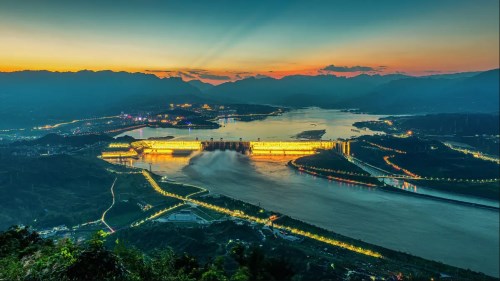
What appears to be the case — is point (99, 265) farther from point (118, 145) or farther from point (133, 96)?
point (133, 96)

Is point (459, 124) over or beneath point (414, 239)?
over

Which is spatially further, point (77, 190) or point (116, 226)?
point (77, 190)

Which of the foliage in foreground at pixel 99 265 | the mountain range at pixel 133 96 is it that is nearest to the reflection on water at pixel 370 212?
the foliage in foreground at pixel 99 265

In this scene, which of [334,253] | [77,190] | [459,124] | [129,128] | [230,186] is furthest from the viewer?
[129,128]

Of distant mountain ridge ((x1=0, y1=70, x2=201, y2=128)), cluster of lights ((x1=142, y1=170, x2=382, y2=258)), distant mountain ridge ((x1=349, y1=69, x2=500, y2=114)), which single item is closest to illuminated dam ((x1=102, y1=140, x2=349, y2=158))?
cluster of lights ((x1=142, y1=170, x2=382, y2=258))

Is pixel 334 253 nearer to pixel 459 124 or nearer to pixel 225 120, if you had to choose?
pixel 459 124

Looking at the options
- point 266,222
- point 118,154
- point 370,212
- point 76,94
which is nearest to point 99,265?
point 266,222

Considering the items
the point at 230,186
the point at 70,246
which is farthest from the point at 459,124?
the point at 70,246
